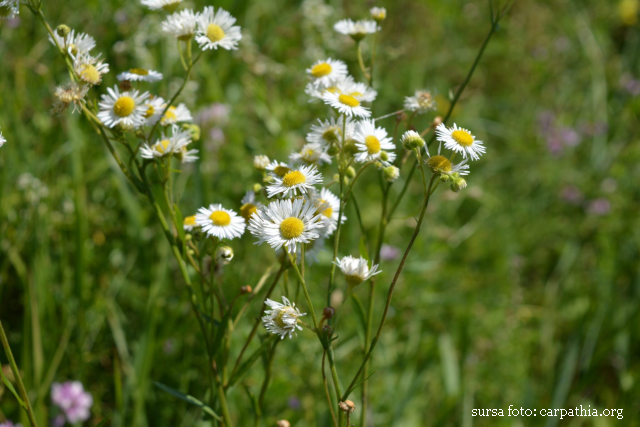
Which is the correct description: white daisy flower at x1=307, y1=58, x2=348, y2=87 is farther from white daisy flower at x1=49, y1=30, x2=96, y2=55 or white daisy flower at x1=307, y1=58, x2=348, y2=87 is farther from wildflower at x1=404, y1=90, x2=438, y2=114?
white daisy flower at x1=49, y1=30, x2=96, y2=55

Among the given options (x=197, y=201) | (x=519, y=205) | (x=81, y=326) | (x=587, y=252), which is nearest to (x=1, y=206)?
(x=81, y=326)

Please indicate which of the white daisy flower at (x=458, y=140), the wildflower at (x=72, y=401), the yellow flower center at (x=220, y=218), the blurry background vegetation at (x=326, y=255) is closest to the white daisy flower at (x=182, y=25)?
the yellow flower center at (x=220, y=218)

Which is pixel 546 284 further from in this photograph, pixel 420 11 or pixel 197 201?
pixel 420 11

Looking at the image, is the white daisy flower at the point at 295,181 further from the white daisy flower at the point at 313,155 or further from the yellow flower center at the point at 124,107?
the yellow flower center at the point at 124,107

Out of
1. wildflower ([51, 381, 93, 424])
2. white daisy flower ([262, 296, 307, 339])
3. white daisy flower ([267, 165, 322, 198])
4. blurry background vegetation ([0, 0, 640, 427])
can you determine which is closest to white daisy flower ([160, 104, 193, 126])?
white daisy flower ([267, 165, 322, 198])

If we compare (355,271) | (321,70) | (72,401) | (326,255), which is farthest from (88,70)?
(326,255)
